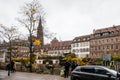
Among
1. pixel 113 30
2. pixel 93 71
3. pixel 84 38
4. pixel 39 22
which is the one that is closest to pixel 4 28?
pixel 39 22

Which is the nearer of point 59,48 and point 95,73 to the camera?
point 95,73

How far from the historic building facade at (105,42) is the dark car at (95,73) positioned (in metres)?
79.0

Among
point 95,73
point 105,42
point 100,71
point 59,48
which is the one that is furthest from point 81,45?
point 100,71

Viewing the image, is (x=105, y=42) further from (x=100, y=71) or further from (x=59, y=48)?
(x=100, y=71)

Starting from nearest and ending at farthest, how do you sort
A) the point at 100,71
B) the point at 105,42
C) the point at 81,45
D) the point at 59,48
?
1. the point at 100,71
2. the point at 105,42
3. the point at 81,45
4. the point at 59,48

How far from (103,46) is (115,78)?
9155 cm

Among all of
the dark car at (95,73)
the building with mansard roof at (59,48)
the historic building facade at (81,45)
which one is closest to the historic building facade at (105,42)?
the historic building facade at (81,45)

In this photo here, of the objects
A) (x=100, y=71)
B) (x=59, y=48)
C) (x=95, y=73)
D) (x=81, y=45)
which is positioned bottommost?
(x=95, y=73)

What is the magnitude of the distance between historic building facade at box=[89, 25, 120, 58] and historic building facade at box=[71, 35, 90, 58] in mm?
4620

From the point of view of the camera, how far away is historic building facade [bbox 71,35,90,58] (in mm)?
121869

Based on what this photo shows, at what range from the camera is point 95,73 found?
2072 cm

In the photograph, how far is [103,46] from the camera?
110 metres

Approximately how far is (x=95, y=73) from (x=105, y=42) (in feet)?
293

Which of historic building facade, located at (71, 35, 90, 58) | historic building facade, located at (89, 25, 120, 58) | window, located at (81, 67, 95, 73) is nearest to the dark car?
window, located at (81, 67, 95, 73)
